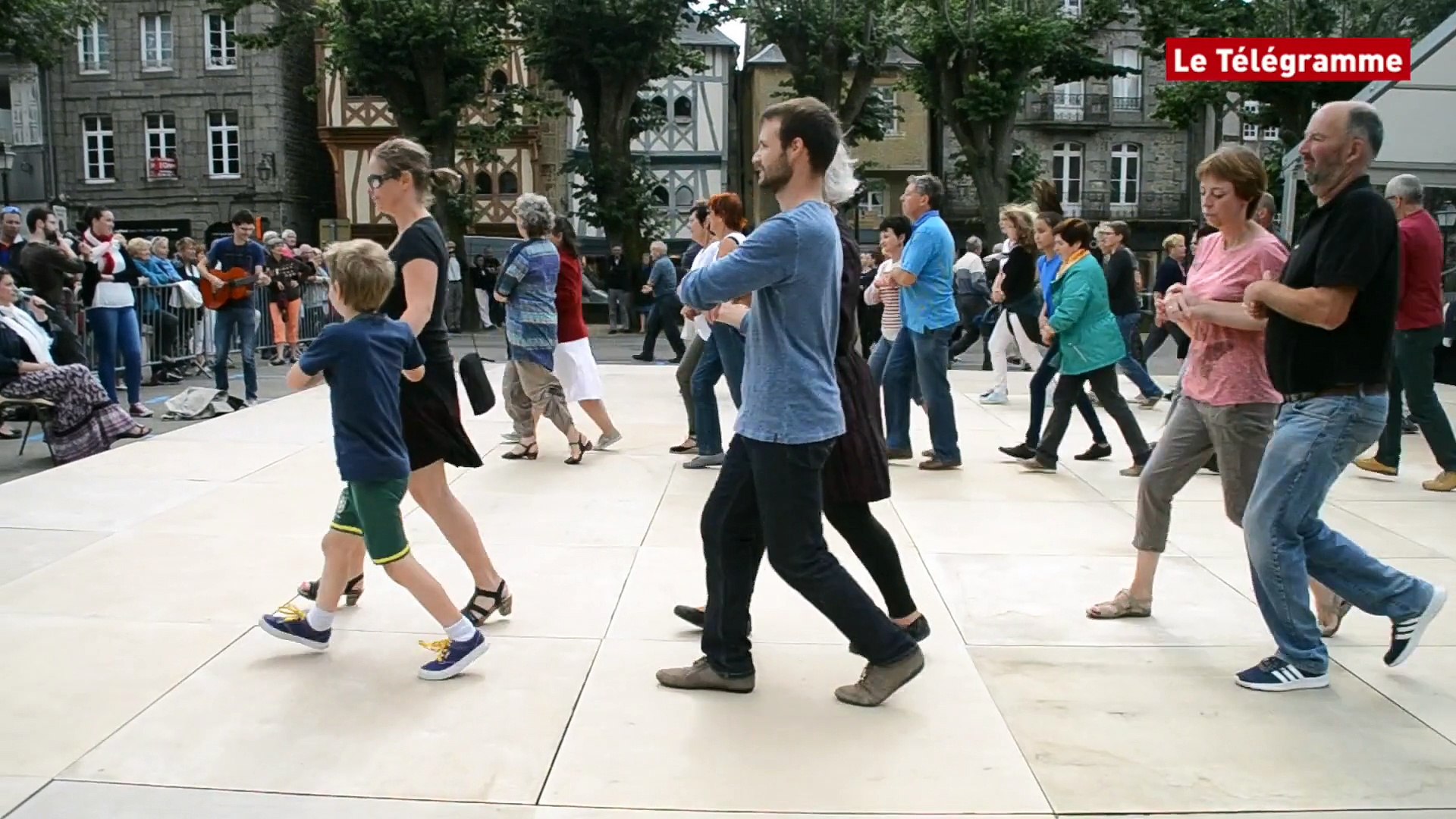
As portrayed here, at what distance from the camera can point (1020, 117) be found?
154 feet

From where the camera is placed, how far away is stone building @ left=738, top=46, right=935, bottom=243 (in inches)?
1813

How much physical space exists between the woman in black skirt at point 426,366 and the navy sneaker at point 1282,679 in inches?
106

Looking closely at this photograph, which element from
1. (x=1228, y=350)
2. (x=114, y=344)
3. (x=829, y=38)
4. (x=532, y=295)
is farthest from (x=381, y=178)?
(x=829, y=38)

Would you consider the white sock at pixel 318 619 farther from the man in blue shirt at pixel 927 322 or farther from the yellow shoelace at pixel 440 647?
Result: the man in blue shirt at pixel 927 322

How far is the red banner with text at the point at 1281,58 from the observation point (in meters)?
15.8

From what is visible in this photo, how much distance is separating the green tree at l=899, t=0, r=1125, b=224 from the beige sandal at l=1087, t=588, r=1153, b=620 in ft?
86.5

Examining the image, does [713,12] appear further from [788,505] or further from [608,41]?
[788,505]

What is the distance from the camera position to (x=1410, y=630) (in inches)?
172

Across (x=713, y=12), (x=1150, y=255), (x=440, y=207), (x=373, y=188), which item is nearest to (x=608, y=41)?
(x=713, y=12)

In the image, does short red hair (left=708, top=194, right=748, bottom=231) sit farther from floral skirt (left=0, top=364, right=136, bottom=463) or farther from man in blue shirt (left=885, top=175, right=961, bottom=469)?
floral skirt (left=0, top=364, right=136, bottom=463)

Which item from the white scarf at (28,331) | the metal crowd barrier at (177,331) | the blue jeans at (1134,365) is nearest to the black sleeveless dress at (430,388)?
the white scarf at (28,331)

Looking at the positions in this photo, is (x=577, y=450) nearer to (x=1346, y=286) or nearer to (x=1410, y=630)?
(x=1410, y=630)

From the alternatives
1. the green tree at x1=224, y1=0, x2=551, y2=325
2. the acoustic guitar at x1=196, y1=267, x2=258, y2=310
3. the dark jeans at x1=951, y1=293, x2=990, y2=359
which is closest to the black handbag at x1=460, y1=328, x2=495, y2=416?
the acoustic guitar at x1=196, y1=267, x2=258, y2=310

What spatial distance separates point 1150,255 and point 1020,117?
276 inches
